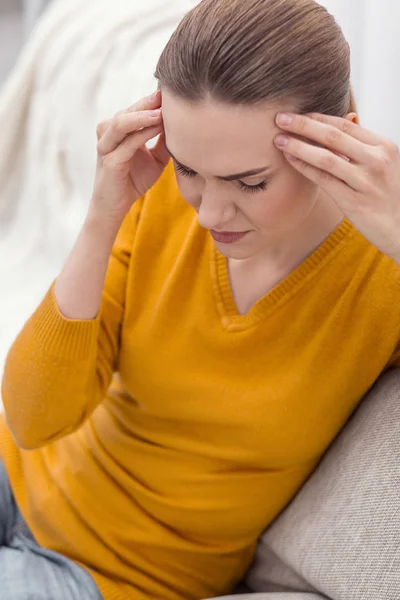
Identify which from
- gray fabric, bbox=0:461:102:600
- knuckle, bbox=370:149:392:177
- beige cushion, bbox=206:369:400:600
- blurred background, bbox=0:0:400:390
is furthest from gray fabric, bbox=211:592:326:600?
blurred background, bbox=0:0:400:390

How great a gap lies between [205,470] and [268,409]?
141 mm

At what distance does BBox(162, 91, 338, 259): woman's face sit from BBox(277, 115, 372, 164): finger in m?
0.02

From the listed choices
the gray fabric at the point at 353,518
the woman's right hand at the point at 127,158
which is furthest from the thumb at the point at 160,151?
the gray fabric at the point at 353,518

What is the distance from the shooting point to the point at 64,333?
104 centimetres

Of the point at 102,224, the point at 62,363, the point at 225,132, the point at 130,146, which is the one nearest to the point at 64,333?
the point at 62,363

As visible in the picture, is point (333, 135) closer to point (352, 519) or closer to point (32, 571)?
point (352, 519)

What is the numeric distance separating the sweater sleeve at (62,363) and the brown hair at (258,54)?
0.34 meters

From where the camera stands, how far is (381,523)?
974mm

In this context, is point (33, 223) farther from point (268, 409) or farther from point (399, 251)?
point (399, 251)

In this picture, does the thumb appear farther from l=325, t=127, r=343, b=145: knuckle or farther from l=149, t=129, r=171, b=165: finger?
l=325, t=127, r=343, b=145: knuckle

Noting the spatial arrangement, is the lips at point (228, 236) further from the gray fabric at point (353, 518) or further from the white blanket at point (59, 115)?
the white blanket at point (59, 115)

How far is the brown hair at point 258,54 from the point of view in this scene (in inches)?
30.7

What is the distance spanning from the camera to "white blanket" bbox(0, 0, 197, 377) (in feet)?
5.79

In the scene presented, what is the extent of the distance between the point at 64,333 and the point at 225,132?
1.21 feet
